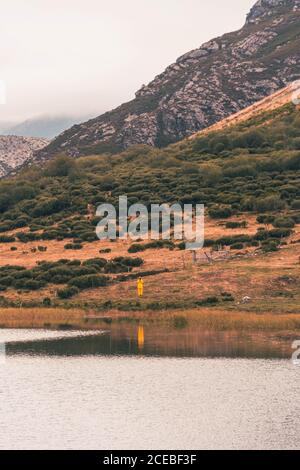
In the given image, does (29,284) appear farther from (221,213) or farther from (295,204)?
(295,204)

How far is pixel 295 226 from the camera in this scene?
358ft

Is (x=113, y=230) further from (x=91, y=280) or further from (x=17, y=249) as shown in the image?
(x=91, y=280)

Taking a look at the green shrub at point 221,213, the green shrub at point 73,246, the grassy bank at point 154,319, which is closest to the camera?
the grassy bank at point 154,319

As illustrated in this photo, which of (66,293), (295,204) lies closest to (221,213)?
(295,204)

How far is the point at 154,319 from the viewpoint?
240 feet

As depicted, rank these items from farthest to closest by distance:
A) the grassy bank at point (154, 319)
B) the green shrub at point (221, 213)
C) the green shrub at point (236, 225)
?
the green shrub at point (221, 213)
the green shrub at point (236, 225)
the grassy bank at point (154, 319)

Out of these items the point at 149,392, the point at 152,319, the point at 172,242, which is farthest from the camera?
the point at 172,242

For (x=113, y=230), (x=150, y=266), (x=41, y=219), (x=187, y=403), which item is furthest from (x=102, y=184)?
(x=187, y=403)

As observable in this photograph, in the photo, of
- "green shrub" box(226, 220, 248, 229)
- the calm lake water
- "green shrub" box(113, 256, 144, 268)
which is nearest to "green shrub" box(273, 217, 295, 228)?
"green shrub" box(226, 220, 248, 229)

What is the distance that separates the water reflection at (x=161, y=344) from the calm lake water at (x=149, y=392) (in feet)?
0.24

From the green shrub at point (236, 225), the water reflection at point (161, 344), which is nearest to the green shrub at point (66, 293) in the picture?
the water reflection at point (161, 344)

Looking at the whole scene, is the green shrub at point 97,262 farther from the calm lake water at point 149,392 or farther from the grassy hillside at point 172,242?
the calm lake water at point 149,392

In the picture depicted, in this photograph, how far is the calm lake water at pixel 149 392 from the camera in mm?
35812

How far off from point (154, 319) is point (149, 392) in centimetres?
2889
